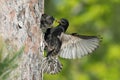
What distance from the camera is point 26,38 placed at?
11.6ft

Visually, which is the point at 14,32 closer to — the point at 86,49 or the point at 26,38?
the point at 26,38

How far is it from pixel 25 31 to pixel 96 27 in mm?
6288

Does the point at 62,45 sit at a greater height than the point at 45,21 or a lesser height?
lesser

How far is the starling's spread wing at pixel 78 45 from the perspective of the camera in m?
4.10

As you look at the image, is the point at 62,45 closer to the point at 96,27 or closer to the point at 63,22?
the point at 63,22

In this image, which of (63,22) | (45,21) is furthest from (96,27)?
(45,21)

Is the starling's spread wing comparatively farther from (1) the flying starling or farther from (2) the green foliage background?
(2) the green foliage background

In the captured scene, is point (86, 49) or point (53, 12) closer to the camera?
point (86, 49)

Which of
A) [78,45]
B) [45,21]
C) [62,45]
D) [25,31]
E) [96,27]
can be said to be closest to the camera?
[25,31]

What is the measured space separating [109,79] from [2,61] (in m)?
6.72

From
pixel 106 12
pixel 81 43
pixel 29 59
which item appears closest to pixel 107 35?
pixel 106 12

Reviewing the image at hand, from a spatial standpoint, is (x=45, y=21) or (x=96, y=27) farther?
(x=96, y=27)

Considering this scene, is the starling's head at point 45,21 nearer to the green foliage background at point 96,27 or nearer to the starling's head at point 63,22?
the starling's head at point 63,22

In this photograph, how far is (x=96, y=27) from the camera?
979 cm
